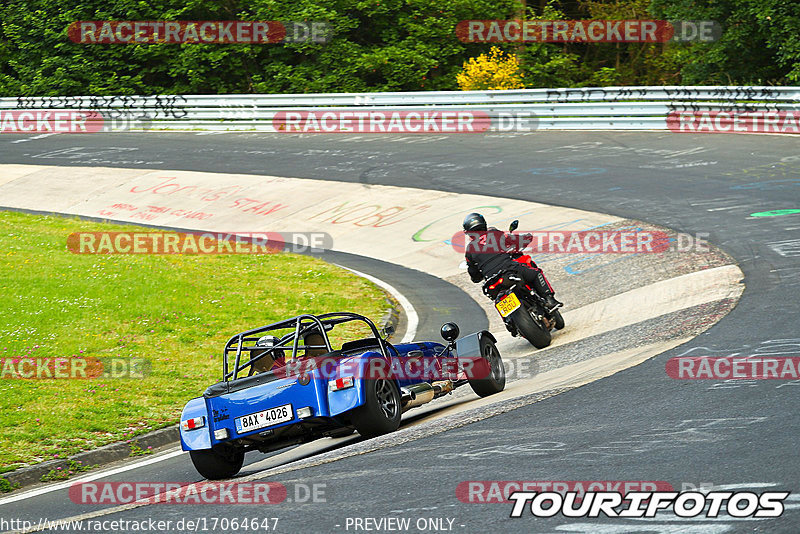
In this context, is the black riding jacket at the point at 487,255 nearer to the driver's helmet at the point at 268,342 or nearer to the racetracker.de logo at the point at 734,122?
the driver's helmet at the point at 268,342

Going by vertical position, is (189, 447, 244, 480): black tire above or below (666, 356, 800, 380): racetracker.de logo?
below

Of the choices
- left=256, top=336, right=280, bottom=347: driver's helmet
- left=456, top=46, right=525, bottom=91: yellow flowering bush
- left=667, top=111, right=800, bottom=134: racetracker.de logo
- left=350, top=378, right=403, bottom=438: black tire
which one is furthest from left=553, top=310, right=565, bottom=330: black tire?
left=456, top=46, right=525, bottom=91: yellow flowering bush

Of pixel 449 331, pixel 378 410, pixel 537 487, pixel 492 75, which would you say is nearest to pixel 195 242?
pixel 449 331

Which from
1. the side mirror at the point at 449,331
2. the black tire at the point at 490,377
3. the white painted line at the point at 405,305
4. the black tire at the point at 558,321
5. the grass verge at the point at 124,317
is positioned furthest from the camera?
the white painted line at the point at 405,305

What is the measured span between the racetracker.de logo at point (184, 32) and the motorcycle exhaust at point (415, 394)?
3011 centimetres

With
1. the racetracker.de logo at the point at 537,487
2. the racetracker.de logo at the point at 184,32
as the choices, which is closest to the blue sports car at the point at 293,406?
the racetracker.de logo at the point at 537,487

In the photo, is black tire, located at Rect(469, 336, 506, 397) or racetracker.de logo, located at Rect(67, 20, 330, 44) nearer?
black tire, located at Rect(469, 336, 506, 397)

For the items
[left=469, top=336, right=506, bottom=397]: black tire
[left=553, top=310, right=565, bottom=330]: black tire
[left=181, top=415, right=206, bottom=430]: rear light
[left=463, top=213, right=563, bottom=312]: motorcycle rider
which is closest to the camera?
[left=181, top=415, right=206, bottom=430]: rear light

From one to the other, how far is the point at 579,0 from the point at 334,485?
114 feet

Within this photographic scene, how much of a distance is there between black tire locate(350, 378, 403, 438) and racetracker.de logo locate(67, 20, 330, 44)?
30.7 m

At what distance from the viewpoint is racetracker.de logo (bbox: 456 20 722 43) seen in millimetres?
35062

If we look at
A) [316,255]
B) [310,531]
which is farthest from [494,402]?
[316,255]

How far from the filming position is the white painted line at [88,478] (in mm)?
8664

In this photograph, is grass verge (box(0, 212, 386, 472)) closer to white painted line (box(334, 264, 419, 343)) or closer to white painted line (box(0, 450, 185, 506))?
white painted line (box(334, 264, 419, 343))
